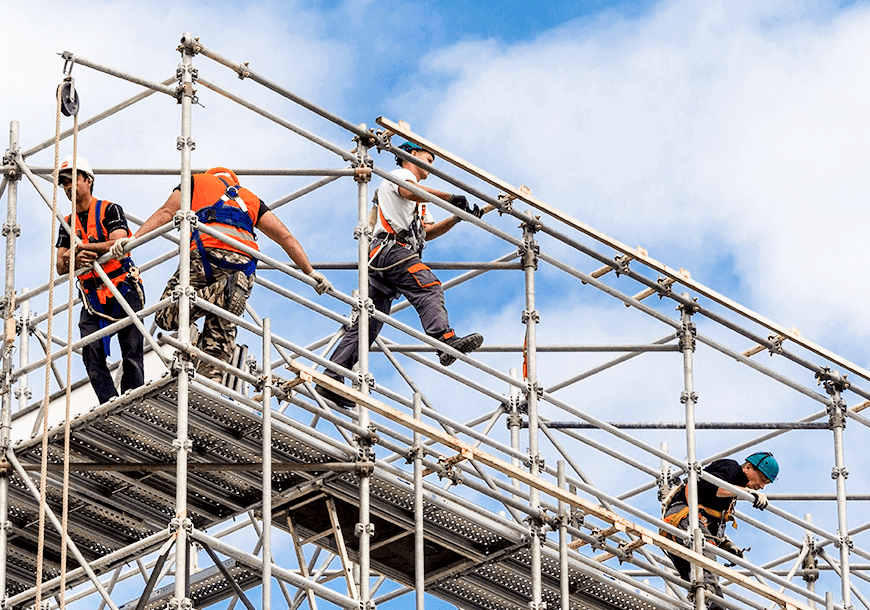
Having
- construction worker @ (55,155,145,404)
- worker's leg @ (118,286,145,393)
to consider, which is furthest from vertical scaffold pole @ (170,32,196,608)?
worker's leg @ (118,286,145,393)

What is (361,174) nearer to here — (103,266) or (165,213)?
(165,213)

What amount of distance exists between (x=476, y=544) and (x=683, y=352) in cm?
378

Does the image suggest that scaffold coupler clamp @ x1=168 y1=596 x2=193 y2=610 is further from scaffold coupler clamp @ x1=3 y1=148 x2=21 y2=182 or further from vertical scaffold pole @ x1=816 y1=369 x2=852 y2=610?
vertical scaffold pole @ x1=816 y1=369 x2=852 y2=610

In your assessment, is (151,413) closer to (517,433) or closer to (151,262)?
(151,262)

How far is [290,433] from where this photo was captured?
1912 centimetres

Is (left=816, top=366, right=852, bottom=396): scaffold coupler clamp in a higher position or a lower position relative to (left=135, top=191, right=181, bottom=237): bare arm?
higher

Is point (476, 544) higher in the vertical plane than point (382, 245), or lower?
lower

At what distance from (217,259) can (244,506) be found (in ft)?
7.54

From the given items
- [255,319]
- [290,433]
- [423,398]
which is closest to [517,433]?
[423,398]

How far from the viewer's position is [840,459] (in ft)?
81.0

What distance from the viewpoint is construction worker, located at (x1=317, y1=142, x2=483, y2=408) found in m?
21.9

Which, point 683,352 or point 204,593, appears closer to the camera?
point 204,593

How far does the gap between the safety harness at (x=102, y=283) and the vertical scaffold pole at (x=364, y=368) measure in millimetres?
2085

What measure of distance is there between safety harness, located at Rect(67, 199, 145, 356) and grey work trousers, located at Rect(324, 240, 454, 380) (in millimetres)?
2446
